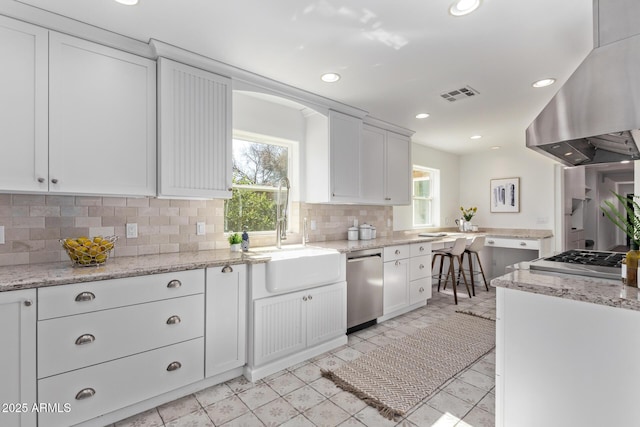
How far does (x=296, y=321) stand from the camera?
8.34 ft

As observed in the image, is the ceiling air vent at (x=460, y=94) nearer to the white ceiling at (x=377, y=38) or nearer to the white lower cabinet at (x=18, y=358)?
the white ceiling at (x=377, y=38)

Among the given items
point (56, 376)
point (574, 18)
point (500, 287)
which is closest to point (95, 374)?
point (56, 376)

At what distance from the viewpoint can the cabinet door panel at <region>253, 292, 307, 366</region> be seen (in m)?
2.30

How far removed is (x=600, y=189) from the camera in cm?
786

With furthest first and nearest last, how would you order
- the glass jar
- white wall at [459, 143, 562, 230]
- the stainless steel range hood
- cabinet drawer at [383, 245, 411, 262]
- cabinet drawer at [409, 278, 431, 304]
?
white wall at [459, 143, 562, 230] < cabinet drawer at [409, 278, 431, 304] < cabinet drawer at [383, 245, 411, 262] < the stainless steel range hood < the glass jar

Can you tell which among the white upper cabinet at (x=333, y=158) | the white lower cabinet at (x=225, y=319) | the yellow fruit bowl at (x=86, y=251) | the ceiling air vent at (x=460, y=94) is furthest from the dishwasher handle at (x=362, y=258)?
the yellow fruit bowl at (x=86, y=251)

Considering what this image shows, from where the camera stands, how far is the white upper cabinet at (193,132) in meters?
2.19

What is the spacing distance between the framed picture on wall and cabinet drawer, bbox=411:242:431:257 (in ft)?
7.89

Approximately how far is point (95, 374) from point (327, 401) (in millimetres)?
1370

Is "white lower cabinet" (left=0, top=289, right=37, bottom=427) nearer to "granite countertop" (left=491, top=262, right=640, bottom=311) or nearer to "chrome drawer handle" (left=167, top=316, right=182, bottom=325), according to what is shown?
"chrome drawer handle" (left=167, top=316, right=182, bottom=325)

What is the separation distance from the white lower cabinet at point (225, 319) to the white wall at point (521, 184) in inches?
198

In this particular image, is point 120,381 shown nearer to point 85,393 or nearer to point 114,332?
point 85,393

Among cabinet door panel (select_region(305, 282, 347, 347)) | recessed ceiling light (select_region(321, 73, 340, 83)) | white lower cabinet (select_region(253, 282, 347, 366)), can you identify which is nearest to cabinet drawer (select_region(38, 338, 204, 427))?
white lower cabinet (select_region(253, 282, 347, 366))

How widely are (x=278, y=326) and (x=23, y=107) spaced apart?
2.10 meters
